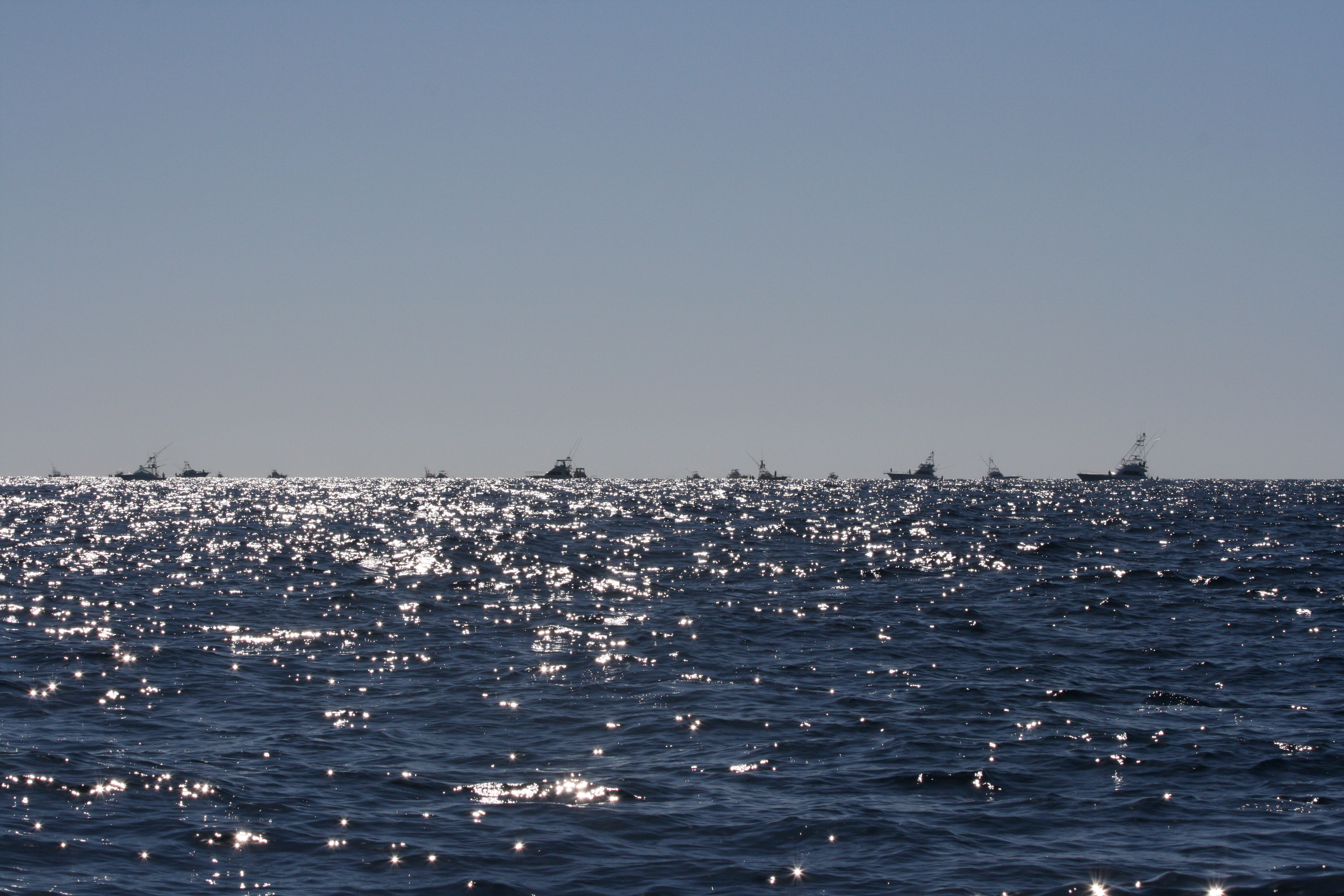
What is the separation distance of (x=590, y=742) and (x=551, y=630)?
13049mm

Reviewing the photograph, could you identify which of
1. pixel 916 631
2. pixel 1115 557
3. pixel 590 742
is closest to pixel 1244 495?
pixel 1115 557

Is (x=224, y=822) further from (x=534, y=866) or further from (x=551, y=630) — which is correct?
(x=551, y=630)

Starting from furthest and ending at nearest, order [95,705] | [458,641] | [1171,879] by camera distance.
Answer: [458,641], [95,705], [1171,879]

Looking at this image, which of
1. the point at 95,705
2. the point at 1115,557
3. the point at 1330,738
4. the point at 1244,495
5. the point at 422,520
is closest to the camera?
the point at 1330,738

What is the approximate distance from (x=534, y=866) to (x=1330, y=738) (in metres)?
15.3

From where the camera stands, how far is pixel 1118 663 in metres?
28.5

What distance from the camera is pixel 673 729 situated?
2175cm

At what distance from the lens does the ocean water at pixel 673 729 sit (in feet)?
47.4

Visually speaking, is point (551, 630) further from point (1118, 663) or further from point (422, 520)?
point (422, 520)

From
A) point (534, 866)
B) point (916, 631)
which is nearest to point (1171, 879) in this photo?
point (534, 866)

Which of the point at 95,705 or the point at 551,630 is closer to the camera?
the point at 95,705

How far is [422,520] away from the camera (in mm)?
96875

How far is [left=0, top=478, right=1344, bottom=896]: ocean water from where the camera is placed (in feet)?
47.4

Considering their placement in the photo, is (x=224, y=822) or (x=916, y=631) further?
(x=916, y=631)
